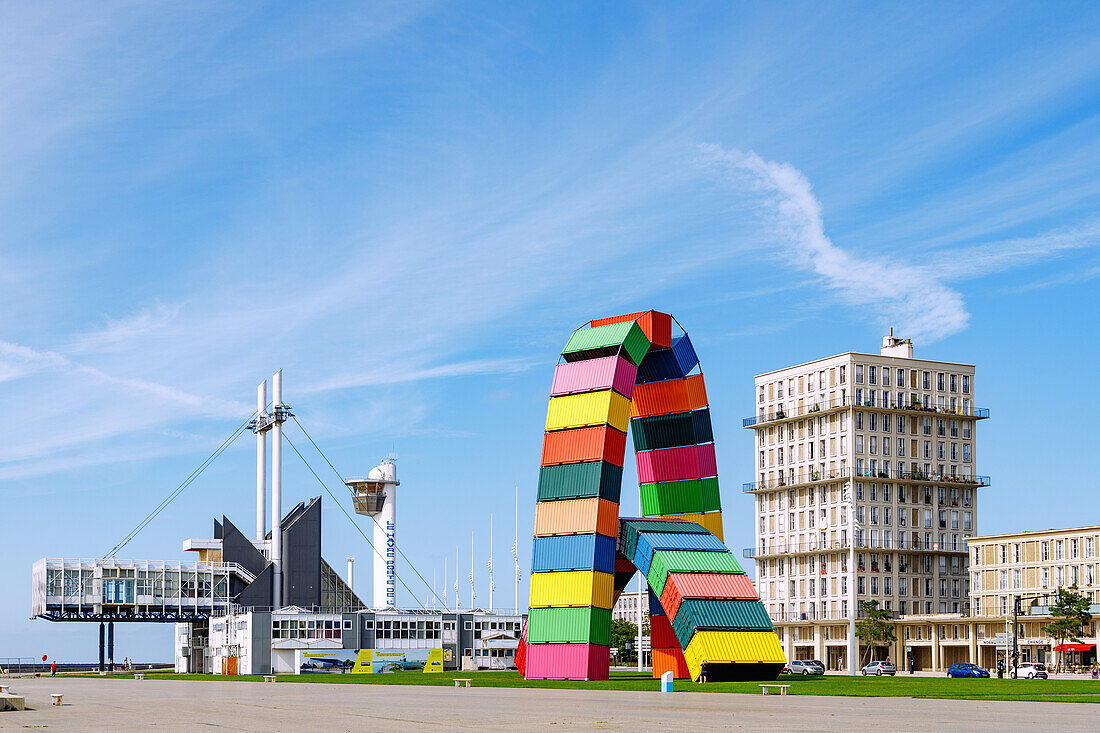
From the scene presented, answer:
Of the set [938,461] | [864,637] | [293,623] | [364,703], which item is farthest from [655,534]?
[938,461]

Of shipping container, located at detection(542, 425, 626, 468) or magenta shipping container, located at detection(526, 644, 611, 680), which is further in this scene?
shipping container, located at detection(542, 425, 626, 468)

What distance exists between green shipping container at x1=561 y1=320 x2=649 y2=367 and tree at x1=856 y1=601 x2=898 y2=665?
87035mm

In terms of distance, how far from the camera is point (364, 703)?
1668 inches

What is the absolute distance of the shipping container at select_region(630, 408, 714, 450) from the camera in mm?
71812

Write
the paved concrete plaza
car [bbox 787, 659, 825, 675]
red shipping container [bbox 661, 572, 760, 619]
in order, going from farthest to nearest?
car [bbox 787, 659, 825, 675]
red shipping container [bbox 661, 572, 760, 619]
the paved concrete plaza

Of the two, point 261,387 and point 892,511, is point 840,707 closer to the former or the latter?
point 261,387

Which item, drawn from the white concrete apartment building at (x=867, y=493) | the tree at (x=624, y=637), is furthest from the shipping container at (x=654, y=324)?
the tree at (x=624, y=637)

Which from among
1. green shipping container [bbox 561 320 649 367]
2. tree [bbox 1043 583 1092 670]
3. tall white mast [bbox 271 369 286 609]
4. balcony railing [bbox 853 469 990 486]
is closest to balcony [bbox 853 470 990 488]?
balcony railing [bbox 853 469 990 486]

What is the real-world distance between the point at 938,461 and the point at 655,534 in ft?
341

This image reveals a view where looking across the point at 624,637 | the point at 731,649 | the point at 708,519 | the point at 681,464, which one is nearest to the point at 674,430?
the point at 681,464

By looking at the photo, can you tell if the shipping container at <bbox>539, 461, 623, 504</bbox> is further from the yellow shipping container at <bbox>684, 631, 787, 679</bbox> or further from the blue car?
the blue car

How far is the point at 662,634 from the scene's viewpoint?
66188mm

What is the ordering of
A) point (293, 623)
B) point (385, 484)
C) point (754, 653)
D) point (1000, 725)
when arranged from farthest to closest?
1. point (385, 484)
2. point (293, 623)
3. point (754, 653)
4. point (1000, 725)

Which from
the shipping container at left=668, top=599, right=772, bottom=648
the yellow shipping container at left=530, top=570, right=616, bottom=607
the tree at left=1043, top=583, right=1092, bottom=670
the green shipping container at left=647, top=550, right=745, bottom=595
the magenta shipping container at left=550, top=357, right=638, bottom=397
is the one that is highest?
the magenta shipping container at left=550, top=357, right=638, bottom=397
